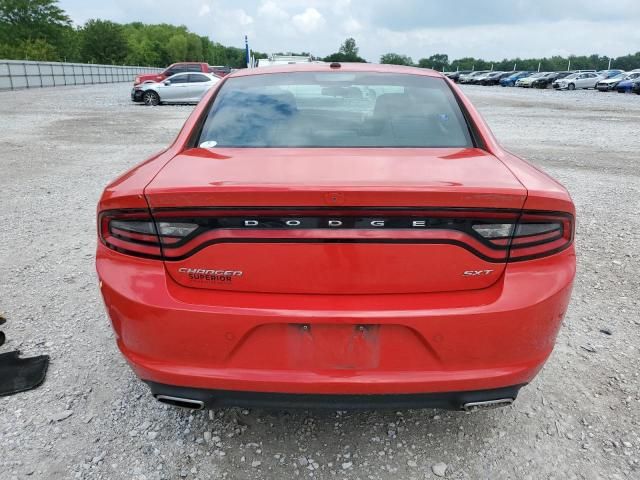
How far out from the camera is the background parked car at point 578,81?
43688 millimetres

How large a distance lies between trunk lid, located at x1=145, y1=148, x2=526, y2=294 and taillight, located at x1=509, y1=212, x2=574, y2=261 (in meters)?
0.07

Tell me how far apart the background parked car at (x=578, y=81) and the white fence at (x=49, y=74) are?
41.7m

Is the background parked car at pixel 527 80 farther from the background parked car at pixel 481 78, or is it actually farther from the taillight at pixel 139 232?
the taillight at pixel 139 232

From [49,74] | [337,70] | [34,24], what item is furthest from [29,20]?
[337,70]

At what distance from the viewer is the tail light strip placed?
1779mm

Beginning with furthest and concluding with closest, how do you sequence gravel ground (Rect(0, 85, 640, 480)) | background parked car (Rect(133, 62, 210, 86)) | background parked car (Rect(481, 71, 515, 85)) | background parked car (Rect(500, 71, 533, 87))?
background parked car (Rect(481, 71, 515, 85)), background parked car (Rect(500, 71, 533, 87)), background parked car (Rect(133, 62, 210, 86)), gravel ground (Rect(0, 85, 640, 480))

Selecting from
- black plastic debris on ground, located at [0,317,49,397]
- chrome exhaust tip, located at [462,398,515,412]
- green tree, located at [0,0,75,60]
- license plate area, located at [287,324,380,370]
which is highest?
green tree, located at [0,0,75,60]

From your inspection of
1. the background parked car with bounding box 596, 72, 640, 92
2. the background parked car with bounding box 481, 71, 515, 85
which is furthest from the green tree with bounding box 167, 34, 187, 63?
the background parked car with bounding box 596, 72, 640, 92

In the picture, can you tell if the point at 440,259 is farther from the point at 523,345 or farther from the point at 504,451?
the point at 504,451

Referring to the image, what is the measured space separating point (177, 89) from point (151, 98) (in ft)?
4.29

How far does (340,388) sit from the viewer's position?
186cm

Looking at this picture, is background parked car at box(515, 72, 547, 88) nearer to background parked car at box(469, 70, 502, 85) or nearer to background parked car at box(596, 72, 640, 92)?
background parked car at box(469, 70, 502, 85)

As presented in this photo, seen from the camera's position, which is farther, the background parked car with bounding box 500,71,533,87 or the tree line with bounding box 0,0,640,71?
the tree line with bounding box 0,0,640,71

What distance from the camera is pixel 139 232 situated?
1914 millimetres
